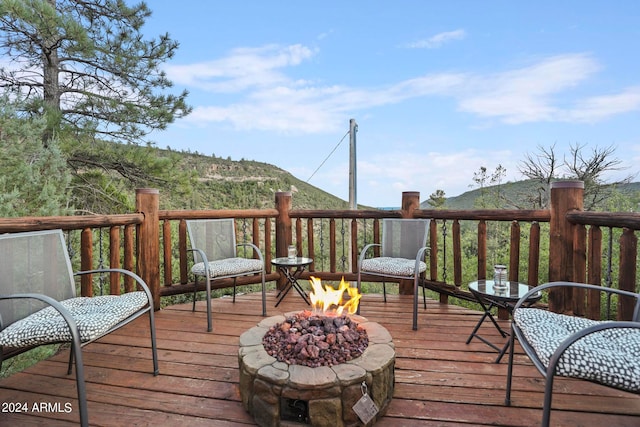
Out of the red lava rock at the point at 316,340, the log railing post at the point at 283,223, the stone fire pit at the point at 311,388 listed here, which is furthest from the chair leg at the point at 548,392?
the log railing post at the point at 283,223

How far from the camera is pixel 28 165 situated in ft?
16.4

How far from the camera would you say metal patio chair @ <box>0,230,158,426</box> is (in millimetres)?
1483

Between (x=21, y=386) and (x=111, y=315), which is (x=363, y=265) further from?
(x=21, y=386)

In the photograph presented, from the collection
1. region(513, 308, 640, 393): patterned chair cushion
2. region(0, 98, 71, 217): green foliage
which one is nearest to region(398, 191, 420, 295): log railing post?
region(513, 308, 640, 393): patterned chair cushion

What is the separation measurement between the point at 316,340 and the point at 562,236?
7.47ft

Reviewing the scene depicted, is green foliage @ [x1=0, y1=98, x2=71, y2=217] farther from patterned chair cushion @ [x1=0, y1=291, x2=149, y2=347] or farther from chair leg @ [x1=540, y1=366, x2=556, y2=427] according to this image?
chair leg @ [x1=540, y1=366, x2=556, y2=427]

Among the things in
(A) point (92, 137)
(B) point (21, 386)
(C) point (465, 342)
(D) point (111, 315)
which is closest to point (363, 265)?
(C) point (465, 342)

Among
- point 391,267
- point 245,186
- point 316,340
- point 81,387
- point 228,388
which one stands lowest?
point 228,388

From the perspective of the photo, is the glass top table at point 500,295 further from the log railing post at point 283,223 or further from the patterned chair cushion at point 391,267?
the log railing post at point 283,223

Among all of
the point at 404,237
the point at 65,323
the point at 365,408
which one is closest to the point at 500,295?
the point at 365,408

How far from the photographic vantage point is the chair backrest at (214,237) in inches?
131

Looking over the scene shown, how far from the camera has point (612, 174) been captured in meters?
9.11

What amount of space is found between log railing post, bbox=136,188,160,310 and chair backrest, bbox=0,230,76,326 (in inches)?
40.6

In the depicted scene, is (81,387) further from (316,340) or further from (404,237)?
(404,237)
